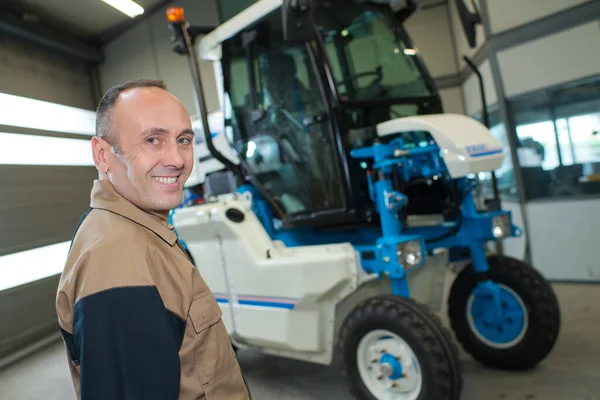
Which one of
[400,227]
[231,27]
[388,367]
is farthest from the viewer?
[231,27]

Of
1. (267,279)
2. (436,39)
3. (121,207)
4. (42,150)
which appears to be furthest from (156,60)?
(121,207)

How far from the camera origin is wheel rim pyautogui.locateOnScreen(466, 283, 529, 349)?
9.80 feet

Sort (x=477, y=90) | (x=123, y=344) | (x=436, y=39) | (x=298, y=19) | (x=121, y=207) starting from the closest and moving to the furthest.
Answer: (x=123, y=344) → (x=121, y=207) → (x=298, y=19) → (x=477, y=90) → (x=436, y=39)

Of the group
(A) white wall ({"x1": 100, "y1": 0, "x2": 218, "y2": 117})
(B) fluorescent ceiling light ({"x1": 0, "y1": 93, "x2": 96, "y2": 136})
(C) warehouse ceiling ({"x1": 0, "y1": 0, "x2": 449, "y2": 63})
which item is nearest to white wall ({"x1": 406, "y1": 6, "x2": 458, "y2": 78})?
(C) warehouse ceiling ({"x1": 0, "y1": 0, "x2": 449, "y2": 63})

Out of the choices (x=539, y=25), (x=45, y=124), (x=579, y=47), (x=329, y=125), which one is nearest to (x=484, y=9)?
(x=539, y=25)

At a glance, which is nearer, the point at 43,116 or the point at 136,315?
the point at 136,315

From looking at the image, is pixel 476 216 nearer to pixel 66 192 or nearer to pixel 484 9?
pixel 484 9

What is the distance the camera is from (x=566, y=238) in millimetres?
4758

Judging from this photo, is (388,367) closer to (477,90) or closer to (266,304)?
(266,304)

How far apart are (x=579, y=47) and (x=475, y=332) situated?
3.28 metres

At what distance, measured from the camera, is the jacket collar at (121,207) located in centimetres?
94

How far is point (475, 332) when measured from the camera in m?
3.17

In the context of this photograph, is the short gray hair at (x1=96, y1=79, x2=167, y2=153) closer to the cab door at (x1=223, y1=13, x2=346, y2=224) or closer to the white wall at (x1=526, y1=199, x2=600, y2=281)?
the cab door at (x1=223, y1=13, x2=346, y2=224)

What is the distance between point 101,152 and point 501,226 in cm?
273
